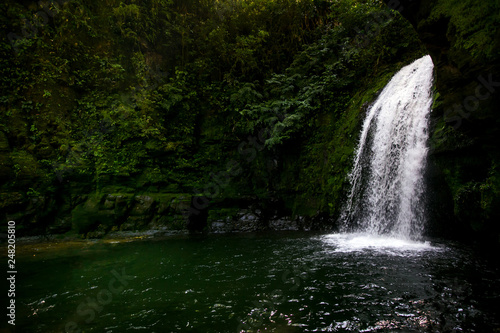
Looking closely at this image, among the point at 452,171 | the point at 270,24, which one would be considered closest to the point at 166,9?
Answer: the point at 270,24

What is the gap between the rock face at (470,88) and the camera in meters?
3.31

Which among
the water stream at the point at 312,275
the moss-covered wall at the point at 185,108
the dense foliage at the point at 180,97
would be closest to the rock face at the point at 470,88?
the water stream at the point at 312,275

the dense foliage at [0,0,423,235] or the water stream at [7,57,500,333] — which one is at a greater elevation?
the dense foliage at [0,0,423,235]

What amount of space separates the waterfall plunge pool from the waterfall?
3.19 ft

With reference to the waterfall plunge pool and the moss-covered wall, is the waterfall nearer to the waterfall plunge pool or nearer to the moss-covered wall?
the moss-covered wall

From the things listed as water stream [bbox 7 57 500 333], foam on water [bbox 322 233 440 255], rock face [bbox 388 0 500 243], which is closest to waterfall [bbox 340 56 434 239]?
water stream [bbox 7 57 500 333]

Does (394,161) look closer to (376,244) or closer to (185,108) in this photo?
(376,244)

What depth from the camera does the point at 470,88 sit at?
11.5 feet

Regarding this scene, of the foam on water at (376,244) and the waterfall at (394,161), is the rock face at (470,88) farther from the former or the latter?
the foam on water at (376,244)

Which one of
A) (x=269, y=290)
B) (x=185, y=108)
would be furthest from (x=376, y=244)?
(x=185, y=108)

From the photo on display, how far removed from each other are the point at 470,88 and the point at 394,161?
3.74 m

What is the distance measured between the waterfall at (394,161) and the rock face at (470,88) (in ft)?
3.05

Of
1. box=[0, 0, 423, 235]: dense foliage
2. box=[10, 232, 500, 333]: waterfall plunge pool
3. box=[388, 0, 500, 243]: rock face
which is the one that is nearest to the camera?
box=[10, 232, 500, 333]: waterfall plunge pool

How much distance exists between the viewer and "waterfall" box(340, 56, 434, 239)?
6.40m
